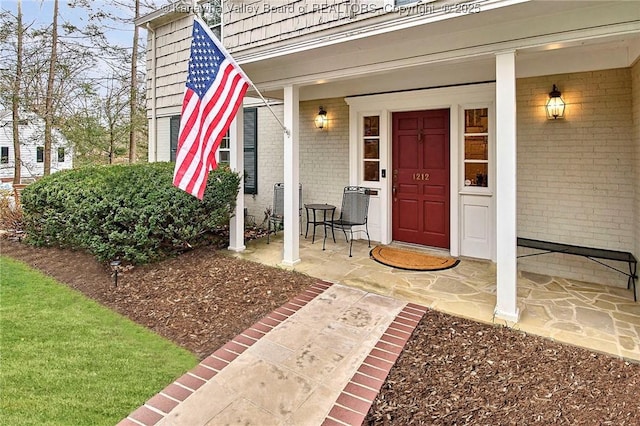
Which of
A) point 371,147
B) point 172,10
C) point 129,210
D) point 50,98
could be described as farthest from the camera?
point 50,98

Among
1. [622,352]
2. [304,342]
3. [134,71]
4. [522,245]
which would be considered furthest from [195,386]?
[134,71]

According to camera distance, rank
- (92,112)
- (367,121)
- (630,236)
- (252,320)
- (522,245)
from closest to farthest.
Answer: (252,320)
(630,236)
(522,245)
(367,121)
(92,112)

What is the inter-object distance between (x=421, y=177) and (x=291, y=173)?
2.20 meters

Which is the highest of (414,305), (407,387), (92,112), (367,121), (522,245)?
(92,112)

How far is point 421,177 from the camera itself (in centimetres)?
589

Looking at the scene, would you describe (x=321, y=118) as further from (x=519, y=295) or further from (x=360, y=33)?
(x=519, y=295)

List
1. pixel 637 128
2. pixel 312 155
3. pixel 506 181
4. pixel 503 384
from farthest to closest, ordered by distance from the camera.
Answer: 1. pixel 312 155
2. pixel 637 128
3. pixel 506 181
4. pixel 503 384

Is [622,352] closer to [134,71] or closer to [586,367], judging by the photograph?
[586,367]

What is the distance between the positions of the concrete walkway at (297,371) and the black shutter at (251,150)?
4253mm

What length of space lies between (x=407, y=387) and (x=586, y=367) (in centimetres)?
138

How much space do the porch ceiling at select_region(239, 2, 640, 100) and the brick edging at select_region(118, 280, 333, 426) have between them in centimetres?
283

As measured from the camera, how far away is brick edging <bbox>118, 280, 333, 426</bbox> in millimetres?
2283

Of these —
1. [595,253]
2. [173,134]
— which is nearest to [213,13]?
[173,134]

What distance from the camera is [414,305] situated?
148 inches
